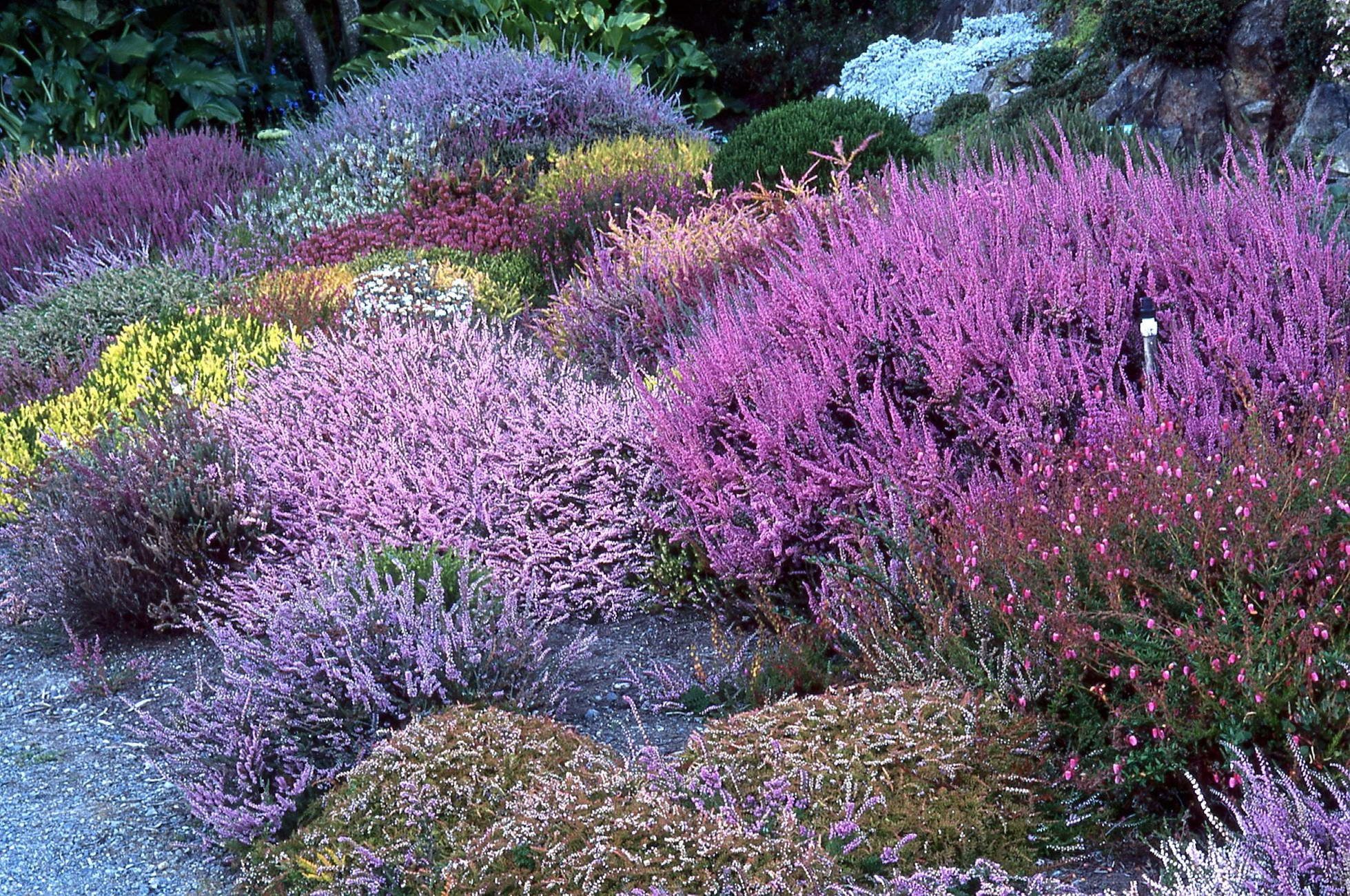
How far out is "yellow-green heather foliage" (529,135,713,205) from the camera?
862 centimetres

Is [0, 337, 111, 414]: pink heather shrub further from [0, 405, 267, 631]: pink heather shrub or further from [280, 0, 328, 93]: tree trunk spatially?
[280, 0, 328, 93]: tree trunk

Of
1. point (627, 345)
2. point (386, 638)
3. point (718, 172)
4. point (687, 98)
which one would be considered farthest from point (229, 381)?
point (687, 98)

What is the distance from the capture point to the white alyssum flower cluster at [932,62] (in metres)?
13.7

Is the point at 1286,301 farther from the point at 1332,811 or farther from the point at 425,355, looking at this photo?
the point at 425,355

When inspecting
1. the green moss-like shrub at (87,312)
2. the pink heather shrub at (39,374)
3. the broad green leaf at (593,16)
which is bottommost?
the pink heather shrub at (39,374)

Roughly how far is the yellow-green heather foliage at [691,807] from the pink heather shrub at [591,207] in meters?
5.28

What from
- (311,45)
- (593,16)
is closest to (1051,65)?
(593,16)

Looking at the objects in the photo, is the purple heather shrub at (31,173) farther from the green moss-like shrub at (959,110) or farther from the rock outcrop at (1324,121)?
the rock outcrop at (1324,121)

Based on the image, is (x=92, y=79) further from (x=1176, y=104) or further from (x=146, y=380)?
(x=1176, y=104)

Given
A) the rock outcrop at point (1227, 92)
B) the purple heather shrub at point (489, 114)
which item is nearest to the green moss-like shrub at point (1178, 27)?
the rock outcrop at point (1227, 92)

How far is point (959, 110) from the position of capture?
1278cm

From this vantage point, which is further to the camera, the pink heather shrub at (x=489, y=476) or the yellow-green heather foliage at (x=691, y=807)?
the pink heather shrub at (x=489, y=476)

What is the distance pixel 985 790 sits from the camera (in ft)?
8.77

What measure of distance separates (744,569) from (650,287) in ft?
8.44
